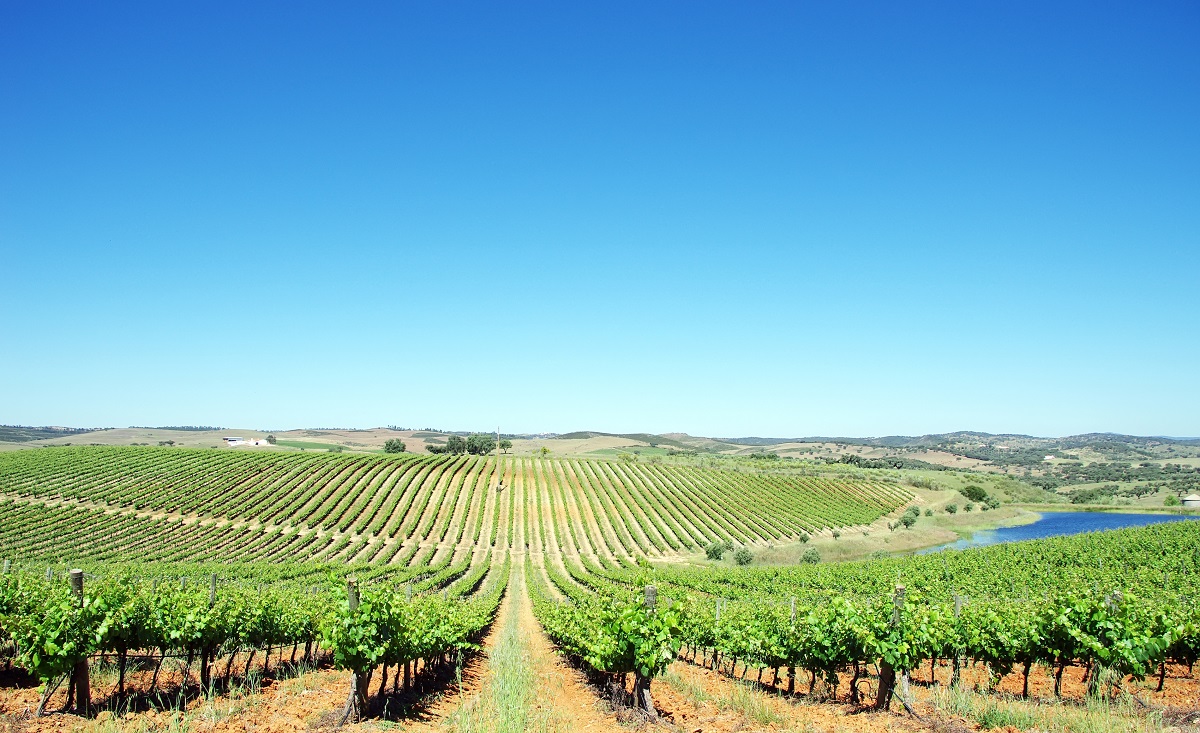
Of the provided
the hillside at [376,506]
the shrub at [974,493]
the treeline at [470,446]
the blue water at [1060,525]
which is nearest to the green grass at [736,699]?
the hillside at [376,506]

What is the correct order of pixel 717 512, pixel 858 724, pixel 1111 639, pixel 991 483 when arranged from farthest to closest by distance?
pixel 991 483
pixel 717 512
pixel 1111 639
pixel 858 724

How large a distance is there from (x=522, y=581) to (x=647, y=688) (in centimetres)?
3935

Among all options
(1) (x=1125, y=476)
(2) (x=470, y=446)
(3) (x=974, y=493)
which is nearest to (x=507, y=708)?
(3) (x=974, y=493)

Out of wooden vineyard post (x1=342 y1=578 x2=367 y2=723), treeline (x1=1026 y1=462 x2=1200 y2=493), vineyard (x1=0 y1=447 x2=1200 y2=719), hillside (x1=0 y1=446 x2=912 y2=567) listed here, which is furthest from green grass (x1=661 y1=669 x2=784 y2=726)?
treeline (x1=1026 y1=462 x2=1200 y2=493)

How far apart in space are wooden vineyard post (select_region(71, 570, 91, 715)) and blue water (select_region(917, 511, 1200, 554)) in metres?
Result: 71.1

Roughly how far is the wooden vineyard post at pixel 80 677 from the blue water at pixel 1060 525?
7112cm

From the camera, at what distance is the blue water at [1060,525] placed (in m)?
71.3

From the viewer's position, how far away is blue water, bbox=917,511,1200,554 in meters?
71.3

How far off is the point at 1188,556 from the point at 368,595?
162ft

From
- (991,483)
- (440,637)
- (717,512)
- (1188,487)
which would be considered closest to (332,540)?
(717,512)

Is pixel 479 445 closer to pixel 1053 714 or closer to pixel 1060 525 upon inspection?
pixel 1060 525

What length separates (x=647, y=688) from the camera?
10.3 metres

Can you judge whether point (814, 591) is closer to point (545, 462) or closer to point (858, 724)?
point (858, 724)

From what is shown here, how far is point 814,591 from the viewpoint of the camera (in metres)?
33.5
